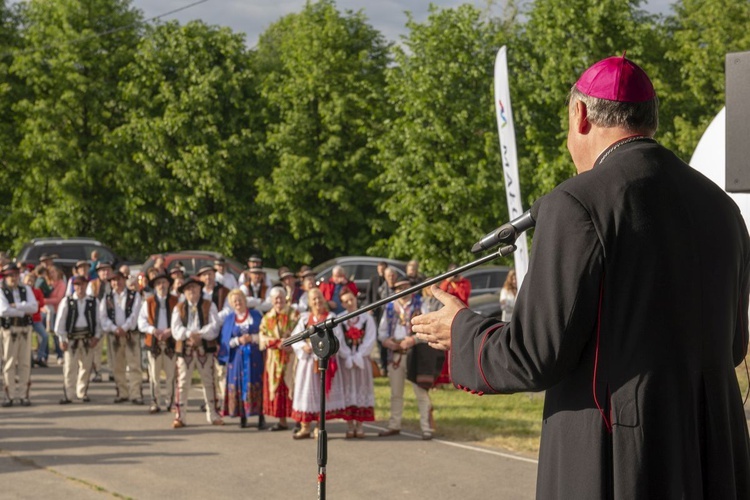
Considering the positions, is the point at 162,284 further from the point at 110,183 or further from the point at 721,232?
the point at 110,183

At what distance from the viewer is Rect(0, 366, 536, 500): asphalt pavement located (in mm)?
8719

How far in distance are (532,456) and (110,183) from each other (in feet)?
106

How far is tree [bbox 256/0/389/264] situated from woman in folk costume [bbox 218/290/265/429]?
81.9 feet

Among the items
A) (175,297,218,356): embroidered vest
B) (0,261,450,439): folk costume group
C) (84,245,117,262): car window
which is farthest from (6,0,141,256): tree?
(175,297,218,356): embroidered vest

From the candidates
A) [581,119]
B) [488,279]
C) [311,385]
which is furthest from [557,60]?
[581,119]

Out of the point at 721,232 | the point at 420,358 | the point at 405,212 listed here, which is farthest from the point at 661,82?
the point at 721,232

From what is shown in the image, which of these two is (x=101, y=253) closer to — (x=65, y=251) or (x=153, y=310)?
(x=65, y=251)

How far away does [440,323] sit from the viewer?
2895 millimetres

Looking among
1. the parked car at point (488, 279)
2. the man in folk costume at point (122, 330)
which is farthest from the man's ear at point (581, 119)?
the parked car at point (488, 279)

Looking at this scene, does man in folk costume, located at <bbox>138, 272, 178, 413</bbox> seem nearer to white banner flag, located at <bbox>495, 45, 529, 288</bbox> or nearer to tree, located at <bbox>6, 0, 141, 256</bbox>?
white banner flag, located at <bbox>495, 45, 529, 288</bbox>

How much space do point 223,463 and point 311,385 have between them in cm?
176

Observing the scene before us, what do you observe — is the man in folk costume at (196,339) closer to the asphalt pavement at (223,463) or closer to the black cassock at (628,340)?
the asphalt pavement at (223,463)

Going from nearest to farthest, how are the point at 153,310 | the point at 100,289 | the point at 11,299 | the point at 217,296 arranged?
the point at 153,310, the point at 11,299, the point at 217,296, the point at 100,289

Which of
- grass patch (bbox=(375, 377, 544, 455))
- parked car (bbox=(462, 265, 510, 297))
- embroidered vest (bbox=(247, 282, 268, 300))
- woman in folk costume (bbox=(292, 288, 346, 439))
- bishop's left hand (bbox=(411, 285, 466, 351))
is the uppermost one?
parked car (bbox=(462, 265, 510, 297))
